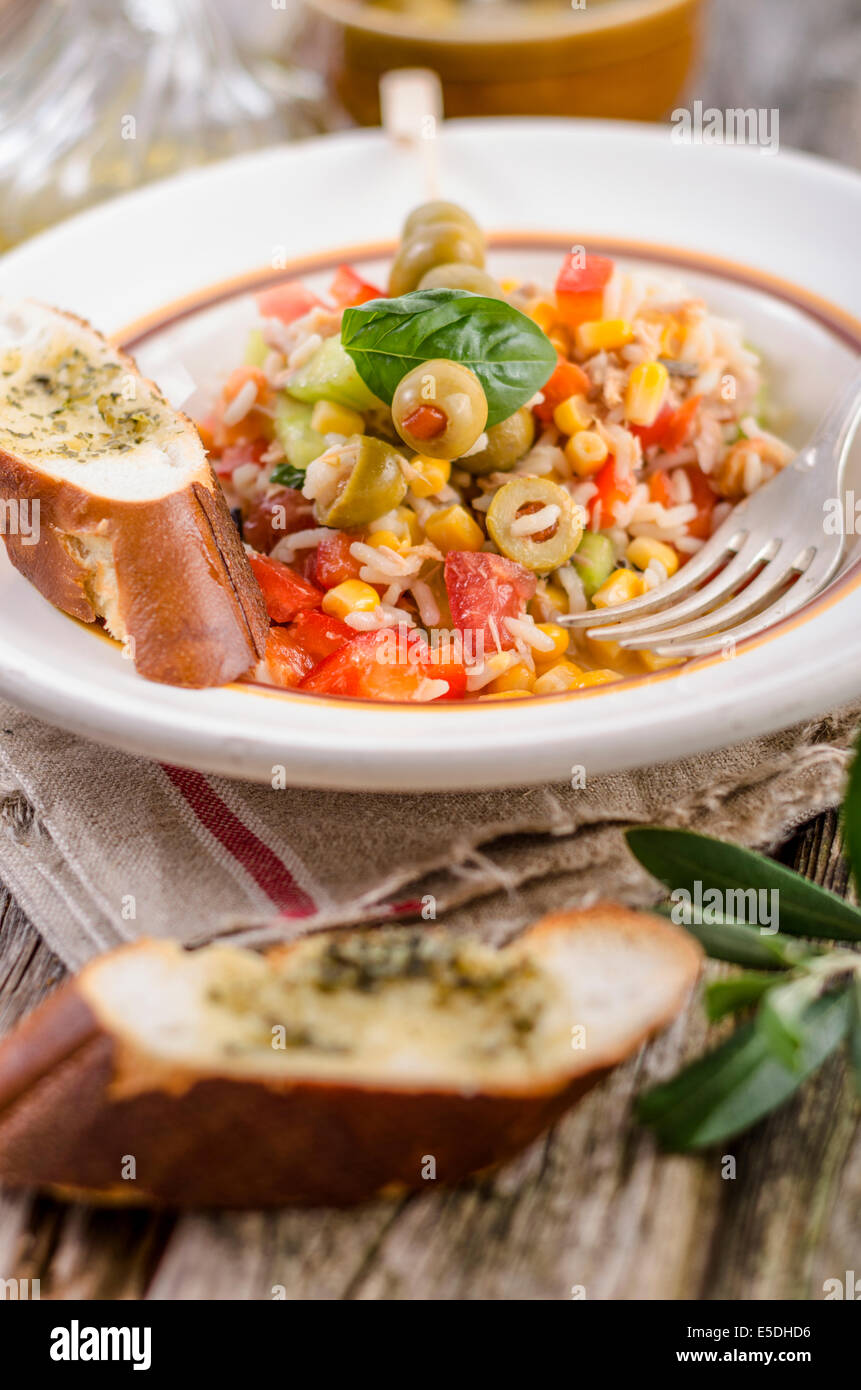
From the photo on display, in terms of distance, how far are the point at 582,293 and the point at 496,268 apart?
75cm

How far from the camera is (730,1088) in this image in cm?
193

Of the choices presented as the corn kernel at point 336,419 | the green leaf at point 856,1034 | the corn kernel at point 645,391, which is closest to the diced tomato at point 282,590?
the corn kernel at point 336,419

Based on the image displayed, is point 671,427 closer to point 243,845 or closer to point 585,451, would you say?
point 585,451

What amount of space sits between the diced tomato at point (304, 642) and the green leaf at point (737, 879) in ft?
2.94

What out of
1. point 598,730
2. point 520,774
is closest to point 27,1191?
point 520,774

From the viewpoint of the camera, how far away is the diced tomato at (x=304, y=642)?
274 cm

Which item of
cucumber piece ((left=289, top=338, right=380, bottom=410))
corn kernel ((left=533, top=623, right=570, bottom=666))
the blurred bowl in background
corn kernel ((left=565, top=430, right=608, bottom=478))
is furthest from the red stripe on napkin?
the blurred bowl in background

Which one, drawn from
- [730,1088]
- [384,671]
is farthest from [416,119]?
[730,1088]

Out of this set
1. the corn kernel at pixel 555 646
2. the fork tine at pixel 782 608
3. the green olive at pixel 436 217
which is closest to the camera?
the fork tine at pixel 782 608

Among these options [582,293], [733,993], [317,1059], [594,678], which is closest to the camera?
[317,1059]

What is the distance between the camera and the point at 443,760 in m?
2.12

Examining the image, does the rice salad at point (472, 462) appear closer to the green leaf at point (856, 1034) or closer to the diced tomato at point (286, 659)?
the diced tomato at point (286, 659)

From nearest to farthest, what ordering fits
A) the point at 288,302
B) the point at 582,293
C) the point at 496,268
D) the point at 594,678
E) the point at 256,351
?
the point at 594,678, the point at 582,293, the point at 256,351, the point at 288,302, the point at 496,268

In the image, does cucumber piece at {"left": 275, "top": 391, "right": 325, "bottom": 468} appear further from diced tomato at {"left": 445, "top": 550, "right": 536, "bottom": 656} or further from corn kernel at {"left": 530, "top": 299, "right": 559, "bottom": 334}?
corn kernel at {"left": 530, "top": 299, "right": 559, "bottom": 334}
